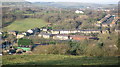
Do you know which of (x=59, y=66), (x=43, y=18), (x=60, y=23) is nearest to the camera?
(x=59, y=66)

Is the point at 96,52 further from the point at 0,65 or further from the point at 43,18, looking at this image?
the point at 43,18

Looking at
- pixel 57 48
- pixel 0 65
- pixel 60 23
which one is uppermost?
pixel 0 65

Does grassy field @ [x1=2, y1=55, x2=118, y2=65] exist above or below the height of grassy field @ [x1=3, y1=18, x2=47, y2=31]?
above

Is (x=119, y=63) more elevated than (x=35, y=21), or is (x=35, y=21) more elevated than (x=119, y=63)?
(x=119, y=63)

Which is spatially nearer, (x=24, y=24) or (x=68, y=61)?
(x=68, y=61)

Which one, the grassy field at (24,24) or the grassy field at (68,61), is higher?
the grassy field at (68,61)

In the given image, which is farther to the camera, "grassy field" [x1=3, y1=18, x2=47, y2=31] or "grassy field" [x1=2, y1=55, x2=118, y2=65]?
"grassy field" [x1=3, y1=18, x2=47, y2=31]

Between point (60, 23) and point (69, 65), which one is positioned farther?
point (60, 23)

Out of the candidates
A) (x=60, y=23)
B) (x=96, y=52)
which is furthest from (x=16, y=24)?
(x=96, y=52)

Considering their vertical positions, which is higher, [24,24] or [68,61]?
[68,61]

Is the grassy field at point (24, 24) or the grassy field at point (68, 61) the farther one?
the grassy field at point (24, 24)

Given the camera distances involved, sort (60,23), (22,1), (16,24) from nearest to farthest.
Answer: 1. (16,24)
2. (60,23)
3. (22,1)
